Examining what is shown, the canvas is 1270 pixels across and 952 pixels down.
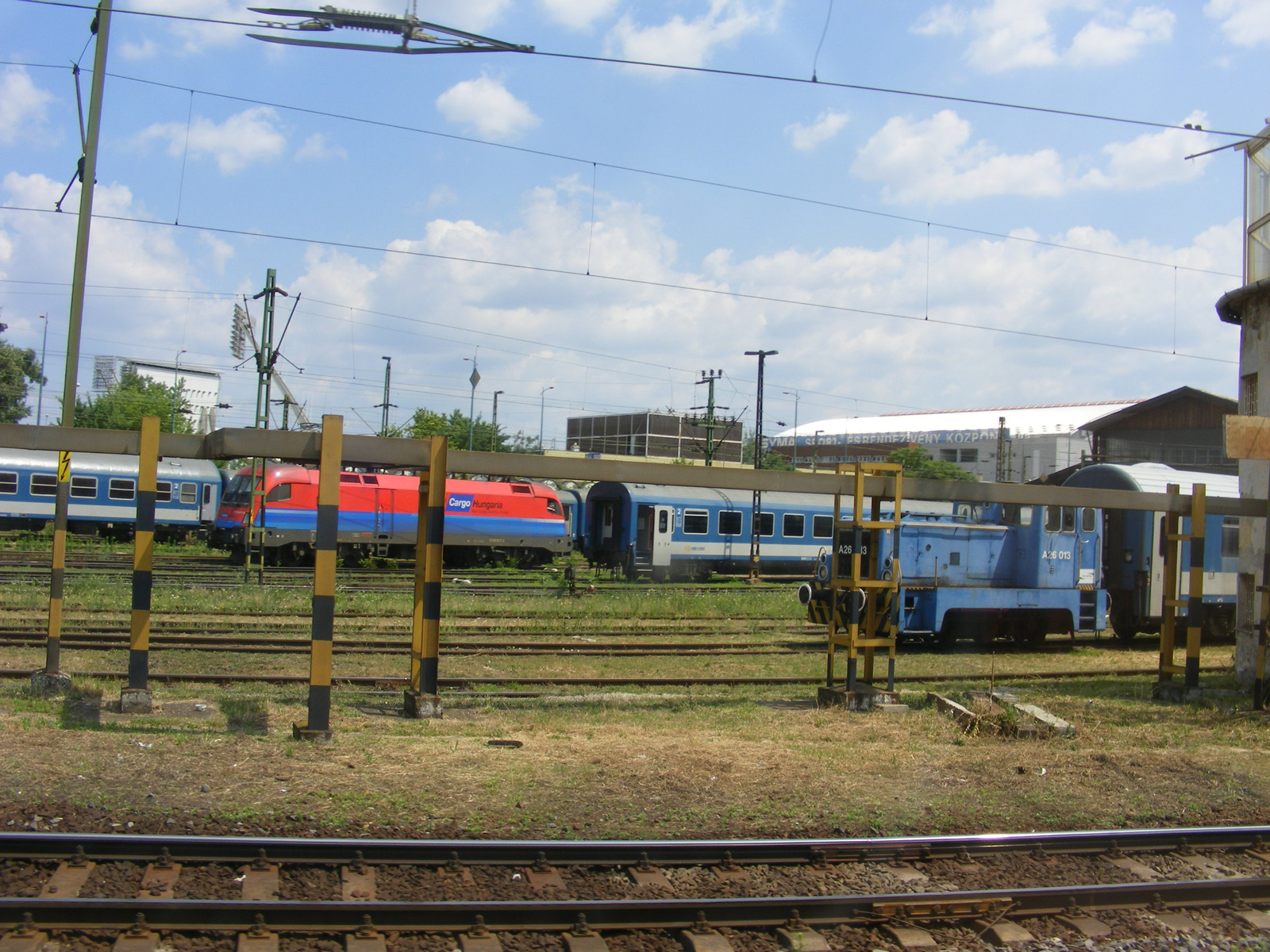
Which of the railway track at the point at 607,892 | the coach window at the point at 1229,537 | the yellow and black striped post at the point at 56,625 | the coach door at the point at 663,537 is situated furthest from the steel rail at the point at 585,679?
the coach door at the point at 663,537

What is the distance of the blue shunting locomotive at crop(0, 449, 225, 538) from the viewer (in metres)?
31.5

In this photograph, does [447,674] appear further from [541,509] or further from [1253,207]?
[541,509]

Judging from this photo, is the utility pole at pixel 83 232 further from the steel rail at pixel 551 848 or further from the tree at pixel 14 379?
the tree at pixel 14 379

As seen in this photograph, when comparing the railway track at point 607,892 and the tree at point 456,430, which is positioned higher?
the tree at point 456,430

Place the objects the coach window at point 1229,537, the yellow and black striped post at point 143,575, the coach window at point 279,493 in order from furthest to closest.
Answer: the coach window at point 279,493, the coach window at point 1229,537, the yellow and black striped post at point 143,575

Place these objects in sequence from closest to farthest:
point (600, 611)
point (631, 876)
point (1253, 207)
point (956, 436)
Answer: point (631, 876), point (1253, 207), point (600, 611), point (956, 436)

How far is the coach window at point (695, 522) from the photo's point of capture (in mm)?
29391

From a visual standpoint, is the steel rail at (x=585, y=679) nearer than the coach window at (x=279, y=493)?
Yes

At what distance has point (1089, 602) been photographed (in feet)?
57.1

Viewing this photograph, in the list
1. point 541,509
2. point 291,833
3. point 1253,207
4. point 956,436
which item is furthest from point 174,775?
point 956,436

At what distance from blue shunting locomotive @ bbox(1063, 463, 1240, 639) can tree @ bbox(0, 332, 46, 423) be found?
186 feet

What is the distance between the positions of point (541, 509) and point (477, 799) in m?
25.0

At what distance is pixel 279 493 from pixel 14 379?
1569 inches

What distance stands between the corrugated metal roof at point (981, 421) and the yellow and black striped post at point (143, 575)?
2545 inches
